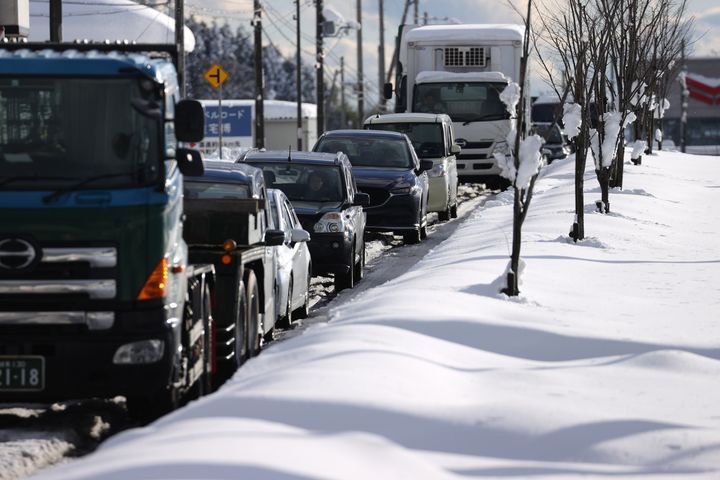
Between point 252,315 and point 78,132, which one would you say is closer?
point 78,132

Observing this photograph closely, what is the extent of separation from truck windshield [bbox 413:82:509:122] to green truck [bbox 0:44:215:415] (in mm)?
27490

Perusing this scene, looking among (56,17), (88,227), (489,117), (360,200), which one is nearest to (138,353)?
(88,227)

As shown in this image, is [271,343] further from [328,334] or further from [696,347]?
[696,347]

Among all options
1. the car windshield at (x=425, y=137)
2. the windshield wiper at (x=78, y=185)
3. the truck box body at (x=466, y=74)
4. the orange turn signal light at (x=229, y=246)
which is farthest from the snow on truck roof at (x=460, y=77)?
the windshield wiper at (x=78, y=185)

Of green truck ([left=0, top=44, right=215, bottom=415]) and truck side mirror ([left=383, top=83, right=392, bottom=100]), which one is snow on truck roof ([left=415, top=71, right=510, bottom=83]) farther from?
green truck ([left=0, top=44, right=215, bottom=415])

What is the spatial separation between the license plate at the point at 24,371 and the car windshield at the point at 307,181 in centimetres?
971

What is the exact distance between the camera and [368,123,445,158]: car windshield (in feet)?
98.5

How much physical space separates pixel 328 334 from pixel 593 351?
6.53 ft

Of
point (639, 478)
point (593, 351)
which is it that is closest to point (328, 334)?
point (593, 351)

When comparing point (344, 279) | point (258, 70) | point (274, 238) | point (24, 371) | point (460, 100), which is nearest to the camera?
point (24, 371)

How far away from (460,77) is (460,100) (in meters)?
0.58

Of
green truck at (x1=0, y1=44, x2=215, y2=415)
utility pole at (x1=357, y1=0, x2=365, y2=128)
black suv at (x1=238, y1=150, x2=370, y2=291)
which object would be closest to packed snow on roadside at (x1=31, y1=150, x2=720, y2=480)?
green truck at (x1=0, y1=44, x2=215, y2=415)

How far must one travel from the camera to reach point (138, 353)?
357 inches

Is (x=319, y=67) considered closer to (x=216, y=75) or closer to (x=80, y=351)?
(x=216, y=75)
